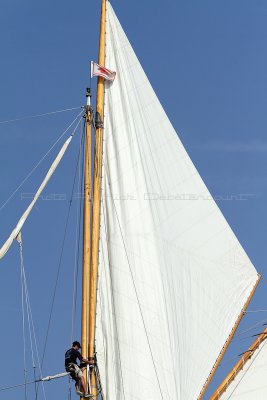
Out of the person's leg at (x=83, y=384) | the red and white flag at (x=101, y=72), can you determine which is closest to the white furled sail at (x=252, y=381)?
the person's leg at (x=83, y=384)

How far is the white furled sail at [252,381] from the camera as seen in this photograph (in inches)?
1516

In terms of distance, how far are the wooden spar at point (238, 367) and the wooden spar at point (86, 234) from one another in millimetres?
4183

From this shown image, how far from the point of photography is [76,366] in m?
37.8

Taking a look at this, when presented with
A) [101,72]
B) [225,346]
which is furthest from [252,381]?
[101,72]

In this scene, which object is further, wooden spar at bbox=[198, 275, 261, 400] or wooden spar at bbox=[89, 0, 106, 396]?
wooden spar at bbox=[198, 275, 261, 400]

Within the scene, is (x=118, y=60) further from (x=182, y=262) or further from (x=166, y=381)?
(x=166, y=381)

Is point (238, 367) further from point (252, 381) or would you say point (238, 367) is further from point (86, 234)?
point (86, 234)

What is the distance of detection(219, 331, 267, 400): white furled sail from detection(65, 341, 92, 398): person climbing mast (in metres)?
4.17

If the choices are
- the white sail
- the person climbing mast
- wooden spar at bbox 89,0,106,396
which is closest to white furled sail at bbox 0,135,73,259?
wooden spar at bbox 89,0,106,396

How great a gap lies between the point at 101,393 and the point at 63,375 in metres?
1.23

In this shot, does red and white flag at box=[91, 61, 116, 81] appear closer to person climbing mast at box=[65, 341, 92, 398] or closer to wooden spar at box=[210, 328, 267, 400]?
person climbing mast at box=[65, 341, 92, 398]

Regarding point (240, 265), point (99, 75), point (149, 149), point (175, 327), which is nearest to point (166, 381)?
point (175, 327)

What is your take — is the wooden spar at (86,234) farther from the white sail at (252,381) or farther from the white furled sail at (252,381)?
the white sail at (252,381)

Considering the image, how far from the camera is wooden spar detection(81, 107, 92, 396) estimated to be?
126ft
